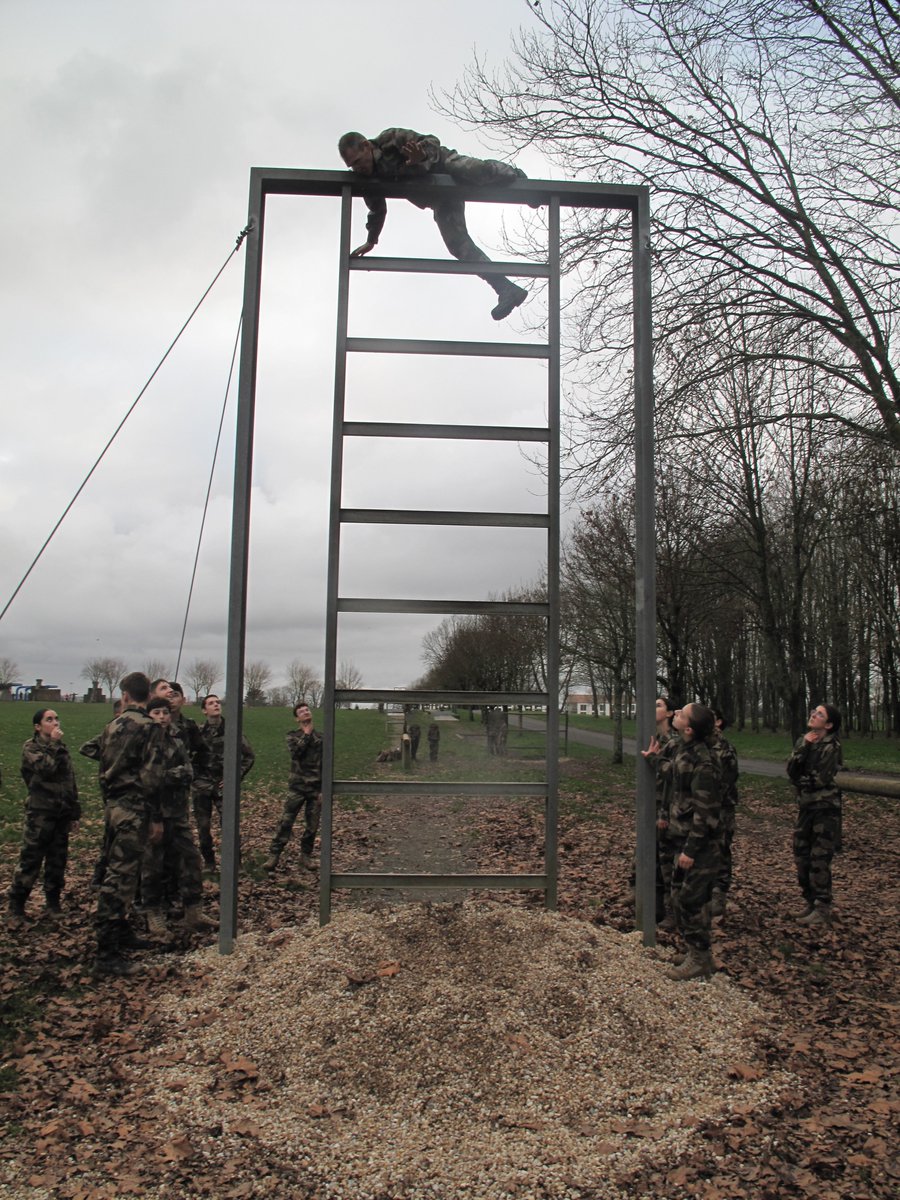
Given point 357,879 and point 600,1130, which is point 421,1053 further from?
point 357,879

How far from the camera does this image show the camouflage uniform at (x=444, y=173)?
19.4 ft

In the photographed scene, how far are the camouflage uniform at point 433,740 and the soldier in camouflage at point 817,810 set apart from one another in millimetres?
3587

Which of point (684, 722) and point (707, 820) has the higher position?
point (684, 722)

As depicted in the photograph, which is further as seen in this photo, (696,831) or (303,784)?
(303,784)

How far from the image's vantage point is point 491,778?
5.89 metres

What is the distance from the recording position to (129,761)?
6449mm

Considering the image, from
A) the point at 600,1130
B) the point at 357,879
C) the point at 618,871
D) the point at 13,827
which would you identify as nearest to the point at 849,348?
the point at 618,871

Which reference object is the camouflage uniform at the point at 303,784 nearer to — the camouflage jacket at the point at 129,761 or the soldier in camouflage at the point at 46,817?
the soldier in camouflage at the point at 46,817

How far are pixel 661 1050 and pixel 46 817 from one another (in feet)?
17.6

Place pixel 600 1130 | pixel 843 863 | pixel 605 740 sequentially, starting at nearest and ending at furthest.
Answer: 1. pixel 600 1130
2. pixel 843 863
3. pixel 605 740

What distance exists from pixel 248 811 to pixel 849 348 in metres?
12.1

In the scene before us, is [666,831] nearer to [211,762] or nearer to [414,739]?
[414,739]

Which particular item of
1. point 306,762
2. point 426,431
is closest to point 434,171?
point 426,431

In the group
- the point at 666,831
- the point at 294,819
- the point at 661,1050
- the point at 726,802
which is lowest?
the point at 661,1050
